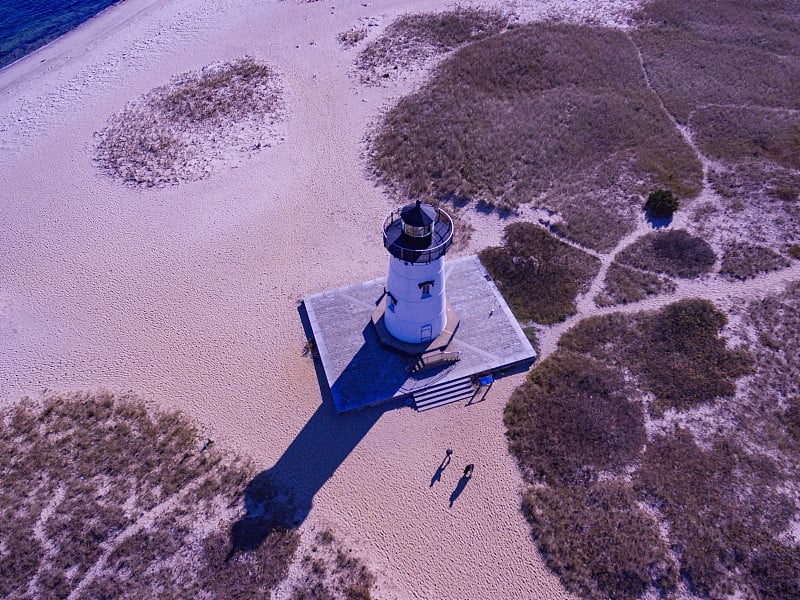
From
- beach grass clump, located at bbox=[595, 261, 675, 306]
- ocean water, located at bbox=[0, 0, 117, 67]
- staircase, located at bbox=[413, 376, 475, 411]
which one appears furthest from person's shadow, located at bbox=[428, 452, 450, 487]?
ocean water, located at bbox=[0, 0, 117, 67]

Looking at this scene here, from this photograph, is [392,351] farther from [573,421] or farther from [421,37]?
[421,37]

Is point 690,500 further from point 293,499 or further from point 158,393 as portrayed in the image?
point 158,393

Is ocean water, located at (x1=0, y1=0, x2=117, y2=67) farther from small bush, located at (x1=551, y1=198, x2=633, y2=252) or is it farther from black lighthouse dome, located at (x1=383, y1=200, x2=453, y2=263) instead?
small bush, located at (x1=551, y1=198, x2=633, y2=252)

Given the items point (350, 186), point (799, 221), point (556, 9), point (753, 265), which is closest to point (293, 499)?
point (350, 186)

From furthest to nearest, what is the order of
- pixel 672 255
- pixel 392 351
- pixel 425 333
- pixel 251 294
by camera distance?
pixel 672 255 → pixel 251 294 → pixel 392 351 → pixel 425 333

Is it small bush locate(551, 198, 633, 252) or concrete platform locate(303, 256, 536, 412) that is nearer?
concrete platform locate(303, 256, 536, 412)

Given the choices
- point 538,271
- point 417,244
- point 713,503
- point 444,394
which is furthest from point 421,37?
point 713,503
